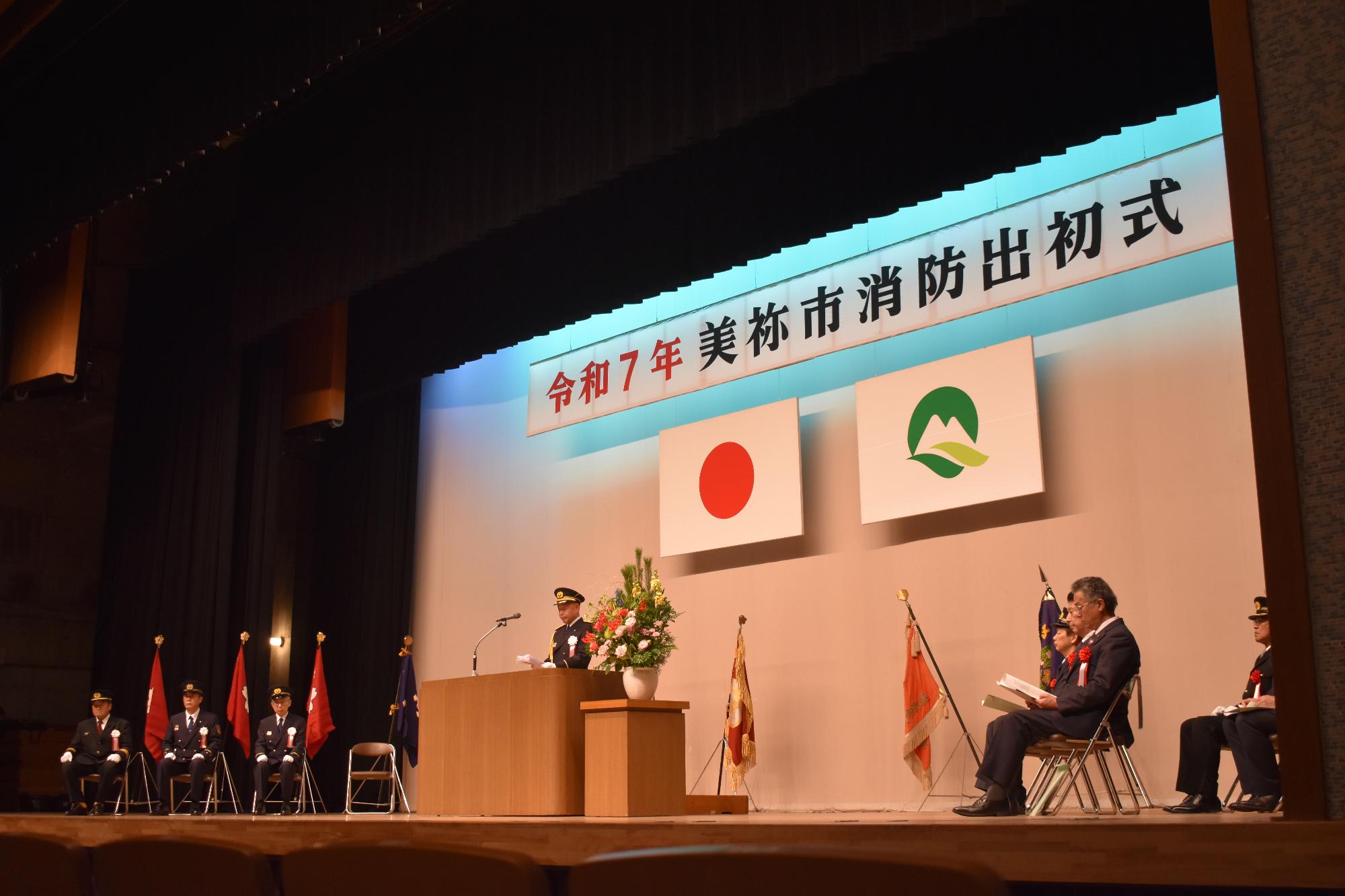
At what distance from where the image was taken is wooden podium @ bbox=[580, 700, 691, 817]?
5227 mm

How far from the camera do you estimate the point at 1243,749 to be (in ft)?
15.8

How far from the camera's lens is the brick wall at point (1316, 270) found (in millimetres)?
2219

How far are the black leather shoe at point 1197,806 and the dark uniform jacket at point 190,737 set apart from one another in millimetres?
6393

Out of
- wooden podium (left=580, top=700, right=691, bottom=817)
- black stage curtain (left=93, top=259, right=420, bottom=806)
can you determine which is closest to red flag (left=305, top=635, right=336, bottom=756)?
black stage curtain (left=93, top=259, right=420, bottom=806)

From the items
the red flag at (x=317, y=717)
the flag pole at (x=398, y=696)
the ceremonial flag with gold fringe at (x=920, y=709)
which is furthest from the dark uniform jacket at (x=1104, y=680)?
the red flag at (x=317, y=717)

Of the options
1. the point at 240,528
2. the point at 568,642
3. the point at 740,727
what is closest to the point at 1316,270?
the point at 568,642

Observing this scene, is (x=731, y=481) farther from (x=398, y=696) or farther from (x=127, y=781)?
(x=127, y=781)

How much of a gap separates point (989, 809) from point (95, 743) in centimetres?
678

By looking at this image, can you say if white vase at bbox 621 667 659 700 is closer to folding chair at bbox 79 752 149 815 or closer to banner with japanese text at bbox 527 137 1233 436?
banner with japanese text at bbox 527 137 1233 436

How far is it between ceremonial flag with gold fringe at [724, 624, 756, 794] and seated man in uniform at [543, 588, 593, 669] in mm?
1325

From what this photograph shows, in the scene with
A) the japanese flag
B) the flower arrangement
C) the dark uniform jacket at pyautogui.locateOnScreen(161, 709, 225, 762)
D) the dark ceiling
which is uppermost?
the dark ceiling

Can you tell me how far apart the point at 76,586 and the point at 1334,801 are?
35.8 ft

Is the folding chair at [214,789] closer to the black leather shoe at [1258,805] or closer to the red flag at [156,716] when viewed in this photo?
the red flag at [156,716]

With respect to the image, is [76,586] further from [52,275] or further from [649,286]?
[649,286]
